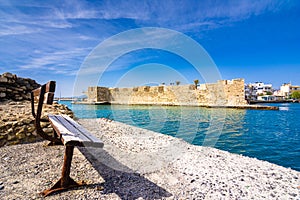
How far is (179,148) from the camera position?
12.3ft

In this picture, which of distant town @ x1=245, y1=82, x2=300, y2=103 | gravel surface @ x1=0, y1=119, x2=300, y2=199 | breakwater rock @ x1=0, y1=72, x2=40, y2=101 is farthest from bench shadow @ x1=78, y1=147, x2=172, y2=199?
distant town @ x1=245, y1=82, x2=300, y2=103

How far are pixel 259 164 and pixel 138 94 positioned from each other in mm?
29081

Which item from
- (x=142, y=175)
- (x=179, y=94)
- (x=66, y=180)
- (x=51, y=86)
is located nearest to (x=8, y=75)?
(x=51, y=86)

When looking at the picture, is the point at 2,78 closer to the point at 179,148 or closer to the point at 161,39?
the point at 161,39

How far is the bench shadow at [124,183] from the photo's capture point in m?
1.75

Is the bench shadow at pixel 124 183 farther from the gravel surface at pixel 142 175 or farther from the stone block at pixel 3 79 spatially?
the stone block at pixel 3 79

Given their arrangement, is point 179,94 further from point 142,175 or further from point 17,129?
point 142,175

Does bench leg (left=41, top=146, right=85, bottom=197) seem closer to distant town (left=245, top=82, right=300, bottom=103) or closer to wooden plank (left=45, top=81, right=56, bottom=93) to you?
wooden plank (left=45, top=81, right=56, bottom=93)

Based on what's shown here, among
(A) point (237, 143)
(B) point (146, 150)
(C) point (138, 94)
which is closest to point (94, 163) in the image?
(B) point (146, 150)

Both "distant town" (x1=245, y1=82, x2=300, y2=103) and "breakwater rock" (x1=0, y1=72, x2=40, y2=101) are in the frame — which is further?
"distant town" (x1=245, y1=82, x2=300, y2=103)

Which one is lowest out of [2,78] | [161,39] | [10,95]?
[10,95]

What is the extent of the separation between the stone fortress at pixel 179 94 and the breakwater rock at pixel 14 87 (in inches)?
844

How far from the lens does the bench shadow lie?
5.74 ft

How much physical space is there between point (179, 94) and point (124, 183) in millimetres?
26366
